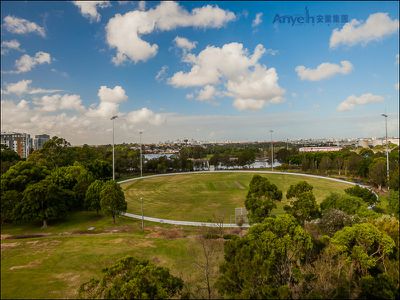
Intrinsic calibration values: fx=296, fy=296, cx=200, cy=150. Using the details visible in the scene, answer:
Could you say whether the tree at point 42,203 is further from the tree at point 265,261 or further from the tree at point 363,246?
the tree at point 363,246

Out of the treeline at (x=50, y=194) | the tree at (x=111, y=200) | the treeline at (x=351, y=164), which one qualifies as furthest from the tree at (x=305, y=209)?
the treeline at (x=351, y=164)

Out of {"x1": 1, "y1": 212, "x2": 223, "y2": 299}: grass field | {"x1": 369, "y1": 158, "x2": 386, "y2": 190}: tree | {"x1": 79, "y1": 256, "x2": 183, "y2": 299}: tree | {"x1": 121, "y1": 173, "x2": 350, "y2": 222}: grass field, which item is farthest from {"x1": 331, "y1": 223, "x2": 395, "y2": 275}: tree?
{"x1": 369, "y1": 158, "x2": 386, "y2": 190}: tree

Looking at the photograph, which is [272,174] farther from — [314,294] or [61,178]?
[314,294]

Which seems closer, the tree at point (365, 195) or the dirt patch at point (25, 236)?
the dirt patch at point (25, 236)

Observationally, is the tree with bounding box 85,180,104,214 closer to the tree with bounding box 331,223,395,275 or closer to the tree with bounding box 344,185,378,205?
the tree with bounding box 331,223,395,275

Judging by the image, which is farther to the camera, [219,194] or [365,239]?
[219,194]

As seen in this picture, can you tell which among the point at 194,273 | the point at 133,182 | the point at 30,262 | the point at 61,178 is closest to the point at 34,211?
the point at 61,178
